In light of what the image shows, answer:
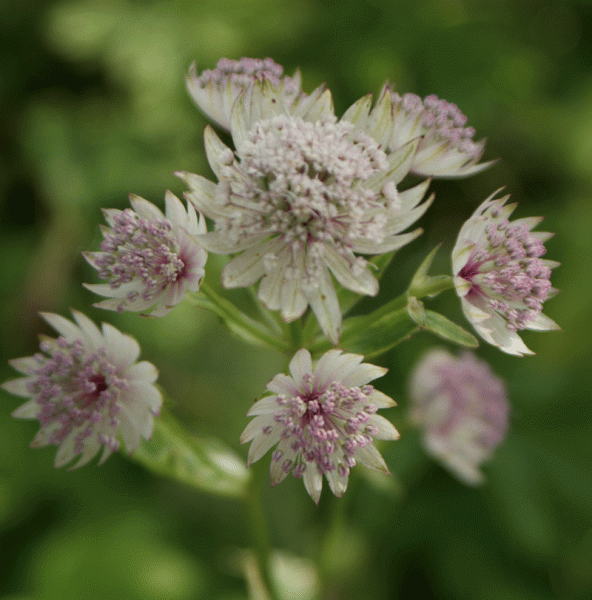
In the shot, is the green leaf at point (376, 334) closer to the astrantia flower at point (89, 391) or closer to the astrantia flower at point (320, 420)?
the astrantia flower at point (320, 420)

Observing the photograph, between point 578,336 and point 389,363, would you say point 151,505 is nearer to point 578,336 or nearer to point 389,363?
point 389,363

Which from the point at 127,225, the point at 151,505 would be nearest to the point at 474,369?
the point at 127,225

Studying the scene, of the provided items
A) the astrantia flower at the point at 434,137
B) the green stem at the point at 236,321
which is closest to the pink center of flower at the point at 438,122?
the astrantia flower at the point at 434,137

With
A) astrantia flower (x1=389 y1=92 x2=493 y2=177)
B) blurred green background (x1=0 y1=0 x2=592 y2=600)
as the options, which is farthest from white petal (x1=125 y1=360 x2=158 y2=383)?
blurred green background (x1=0 y1=0 x2=592 y2=600)

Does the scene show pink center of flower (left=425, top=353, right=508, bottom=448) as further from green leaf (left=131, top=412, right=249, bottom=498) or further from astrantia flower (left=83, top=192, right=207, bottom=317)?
astrantia flower (left=83, top=192, right=207, bottom=317)

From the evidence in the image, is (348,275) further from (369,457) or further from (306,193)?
(369,457)
